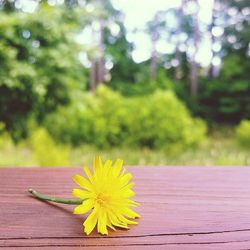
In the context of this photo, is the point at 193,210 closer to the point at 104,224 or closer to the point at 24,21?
the point at 104,224

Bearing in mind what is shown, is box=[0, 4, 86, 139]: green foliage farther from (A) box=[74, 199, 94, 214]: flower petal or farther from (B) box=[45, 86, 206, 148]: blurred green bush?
(A) box=[74, 199, 94, 214]: flower petal

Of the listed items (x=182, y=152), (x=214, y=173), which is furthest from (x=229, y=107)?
(x=214, y=173)

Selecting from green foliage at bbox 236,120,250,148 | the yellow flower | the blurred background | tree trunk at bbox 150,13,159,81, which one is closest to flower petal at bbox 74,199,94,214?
the yellow flower

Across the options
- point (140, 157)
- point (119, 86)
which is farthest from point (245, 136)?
point (119, 86)

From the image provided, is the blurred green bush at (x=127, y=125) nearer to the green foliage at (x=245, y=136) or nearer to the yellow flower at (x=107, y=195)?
the green foliage at (x=245, y=136)

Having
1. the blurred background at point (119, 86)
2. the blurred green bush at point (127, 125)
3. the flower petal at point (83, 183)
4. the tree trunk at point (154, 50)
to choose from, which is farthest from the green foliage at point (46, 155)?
the tree trunk at point (154, 50)

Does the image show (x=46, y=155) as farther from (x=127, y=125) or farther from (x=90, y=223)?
(x=90, y=223)
